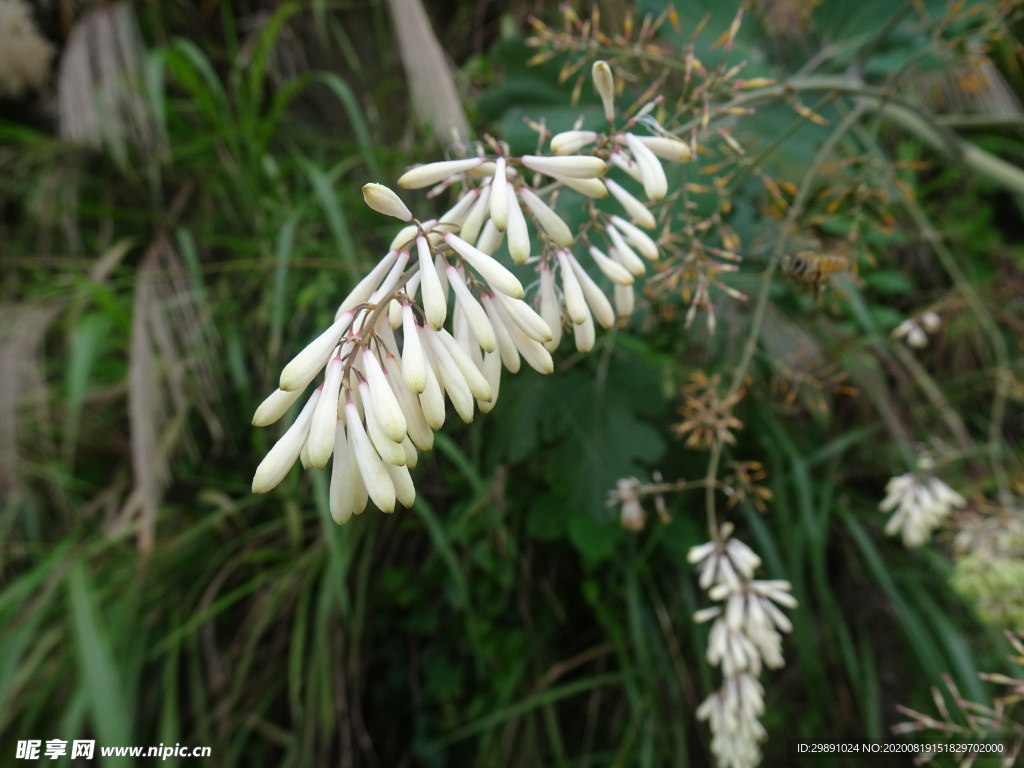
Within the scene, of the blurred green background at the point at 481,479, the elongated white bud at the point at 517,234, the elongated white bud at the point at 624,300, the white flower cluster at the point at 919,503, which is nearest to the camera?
the elongated white bud at the point at 517,234

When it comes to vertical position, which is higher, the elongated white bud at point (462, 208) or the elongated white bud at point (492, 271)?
the elongated white bud at point (462, 208)

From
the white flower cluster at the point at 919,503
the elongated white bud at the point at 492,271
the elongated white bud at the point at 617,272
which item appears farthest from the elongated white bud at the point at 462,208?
the white flower cluster at the point at 919,503

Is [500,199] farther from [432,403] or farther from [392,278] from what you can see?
[432,403]

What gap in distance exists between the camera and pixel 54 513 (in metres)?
2.54

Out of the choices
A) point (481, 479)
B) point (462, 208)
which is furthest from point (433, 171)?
point (481, 479)

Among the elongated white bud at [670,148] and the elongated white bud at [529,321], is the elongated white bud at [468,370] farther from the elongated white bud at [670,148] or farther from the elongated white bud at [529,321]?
the elongated white bud at [670,148]

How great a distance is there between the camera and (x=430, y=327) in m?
0.71

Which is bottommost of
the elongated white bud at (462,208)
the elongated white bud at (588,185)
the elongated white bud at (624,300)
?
the elongated white bud at (624,300)

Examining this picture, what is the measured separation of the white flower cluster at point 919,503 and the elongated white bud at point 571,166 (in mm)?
1259

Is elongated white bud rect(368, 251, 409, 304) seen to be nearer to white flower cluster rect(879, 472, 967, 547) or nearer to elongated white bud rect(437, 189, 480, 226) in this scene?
elongated white bud rect(437, 189, 480, 226)

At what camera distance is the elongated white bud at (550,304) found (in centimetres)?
87

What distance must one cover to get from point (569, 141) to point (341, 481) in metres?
0.56

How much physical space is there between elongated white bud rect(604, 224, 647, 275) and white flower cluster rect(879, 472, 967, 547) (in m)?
1.07

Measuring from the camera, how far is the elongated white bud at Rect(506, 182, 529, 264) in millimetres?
732
